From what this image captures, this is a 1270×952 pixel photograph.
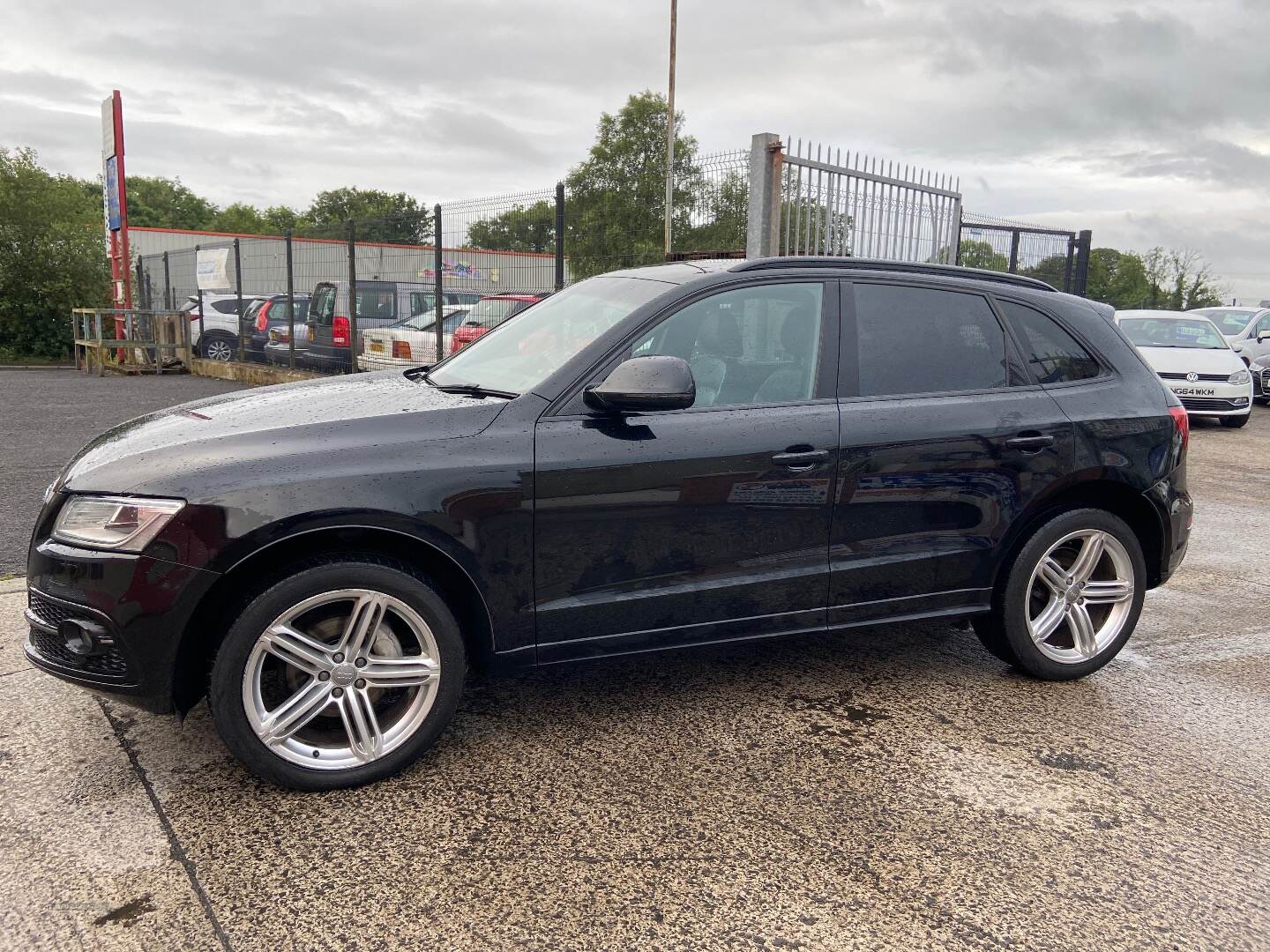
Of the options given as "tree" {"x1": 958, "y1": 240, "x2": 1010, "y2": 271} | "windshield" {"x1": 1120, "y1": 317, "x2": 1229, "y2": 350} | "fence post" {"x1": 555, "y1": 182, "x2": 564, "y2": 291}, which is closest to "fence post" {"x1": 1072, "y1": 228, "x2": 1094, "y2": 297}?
"windshield" {"x1": 1120, "y1": 317, "x2": 1229, "y2": 350}

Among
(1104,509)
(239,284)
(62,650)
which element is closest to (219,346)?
(239,284)

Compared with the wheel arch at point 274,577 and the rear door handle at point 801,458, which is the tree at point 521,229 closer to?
the rear door handle at point 801,458

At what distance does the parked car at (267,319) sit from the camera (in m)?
15.0

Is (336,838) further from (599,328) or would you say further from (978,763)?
(978,763)

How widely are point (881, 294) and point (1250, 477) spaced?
25.4 feet

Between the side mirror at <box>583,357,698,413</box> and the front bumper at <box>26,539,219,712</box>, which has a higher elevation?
the side mirror at <box>583,357,698,413</box>

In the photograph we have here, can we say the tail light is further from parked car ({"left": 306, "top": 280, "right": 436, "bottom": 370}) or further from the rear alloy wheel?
the rear alloy wheel

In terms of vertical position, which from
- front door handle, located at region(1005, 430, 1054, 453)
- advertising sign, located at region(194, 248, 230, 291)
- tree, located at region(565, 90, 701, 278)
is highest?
tree, located at region(565, 90, 701, 278)

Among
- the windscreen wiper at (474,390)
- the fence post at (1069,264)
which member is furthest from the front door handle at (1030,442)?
the fence post at (1069,264)

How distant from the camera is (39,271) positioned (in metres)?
23.8

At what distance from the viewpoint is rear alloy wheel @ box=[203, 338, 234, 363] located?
21.5 meters

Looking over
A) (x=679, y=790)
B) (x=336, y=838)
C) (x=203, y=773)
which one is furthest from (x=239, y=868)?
(x=679, y=790)

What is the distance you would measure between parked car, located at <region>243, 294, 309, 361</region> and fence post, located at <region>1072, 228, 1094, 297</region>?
1267cm

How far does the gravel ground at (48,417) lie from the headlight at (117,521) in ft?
8.83
